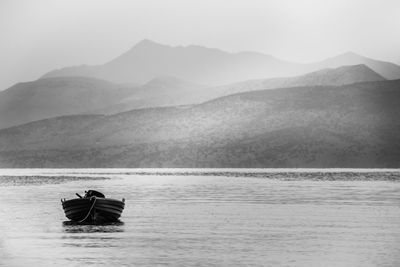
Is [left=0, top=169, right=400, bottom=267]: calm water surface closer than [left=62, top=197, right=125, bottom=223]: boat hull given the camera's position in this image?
Yes

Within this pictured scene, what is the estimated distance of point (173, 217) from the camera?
6512cm

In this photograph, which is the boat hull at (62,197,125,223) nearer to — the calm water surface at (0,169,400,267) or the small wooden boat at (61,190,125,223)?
the small wooden boat at (61,190,125,223)

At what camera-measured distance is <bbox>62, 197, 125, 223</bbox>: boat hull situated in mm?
59406

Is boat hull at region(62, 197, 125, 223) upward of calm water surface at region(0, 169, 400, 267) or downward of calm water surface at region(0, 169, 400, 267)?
upward

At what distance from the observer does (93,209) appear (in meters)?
59.4

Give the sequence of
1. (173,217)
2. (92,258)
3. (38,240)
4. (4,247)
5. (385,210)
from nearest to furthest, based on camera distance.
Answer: (92,258)
(4,247)
(38,240)
(173,217)
(385,210)

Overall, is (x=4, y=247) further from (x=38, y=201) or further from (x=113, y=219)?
(x=38, y=201)

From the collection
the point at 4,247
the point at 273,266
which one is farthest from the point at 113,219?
the point at 273,266

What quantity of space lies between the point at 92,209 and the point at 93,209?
0.23ft

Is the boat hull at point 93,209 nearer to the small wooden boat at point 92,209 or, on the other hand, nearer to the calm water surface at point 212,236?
the small wooden boat at point 92,209

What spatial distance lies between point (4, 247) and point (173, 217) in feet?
73.8

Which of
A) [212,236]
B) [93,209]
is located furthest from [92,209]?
[212,236]

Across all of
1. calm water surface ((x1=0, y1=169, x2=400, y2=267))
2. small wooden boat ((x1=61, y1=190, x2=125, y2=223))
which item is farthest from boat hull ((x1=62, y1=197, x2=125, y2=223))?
calm water surface ((x1=0, y1=169, x2=400, y2=267))

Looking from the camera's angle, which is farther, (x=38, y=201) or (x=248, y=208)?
(x=38, y=201)
